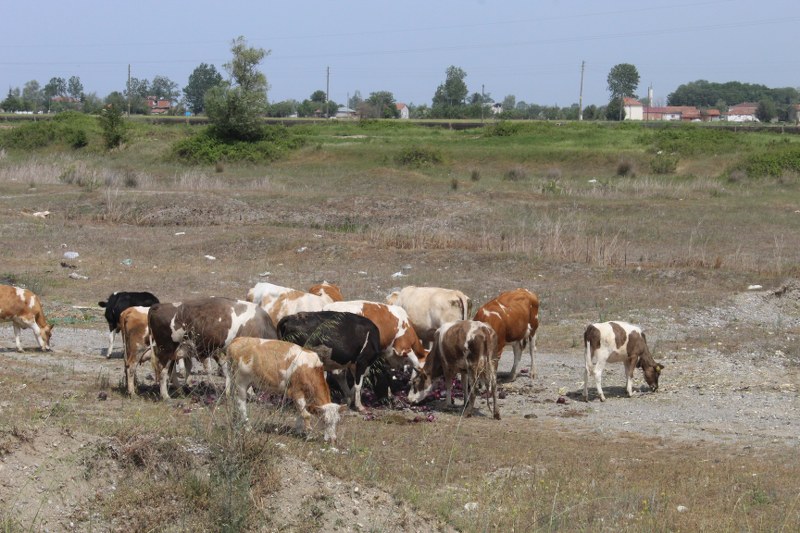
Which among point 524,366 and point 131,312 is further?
point 524,366

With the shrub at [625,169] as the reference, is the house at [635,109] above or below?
above

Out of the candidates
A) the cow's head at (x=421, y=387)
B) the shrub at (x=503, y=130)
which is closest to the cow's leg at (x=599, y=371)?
the cow's head at (x=421, y=387)

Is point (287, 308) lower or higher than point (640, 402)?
higher

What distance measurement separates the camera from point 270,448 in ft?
30.1

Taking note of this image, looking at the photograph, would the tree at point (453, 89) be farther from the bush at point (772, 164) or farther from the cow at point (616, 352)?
the cow at point (616, 352)

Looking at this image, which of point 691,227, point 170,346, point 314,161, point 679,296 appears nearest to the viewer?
point 170,346

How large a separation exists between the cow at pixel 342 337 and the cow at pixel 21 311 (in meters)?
5.60

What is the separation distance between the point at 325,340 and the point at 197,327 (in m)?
1.74

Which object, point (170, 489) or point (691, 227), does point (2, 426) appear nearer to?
point (170, 489)

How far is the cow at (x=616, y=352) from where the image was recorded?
15227 millimetres

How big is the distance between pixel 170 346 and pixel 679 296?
13.0 m

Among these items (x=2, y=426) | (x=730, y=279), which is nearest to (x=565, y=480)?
(x=2, y=426)

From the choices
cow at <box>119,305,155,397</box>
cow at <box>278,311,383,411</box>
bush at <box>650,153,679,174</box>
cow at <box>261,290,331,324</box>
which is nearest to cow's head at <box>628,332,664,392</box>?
cow at <box>278,311,383,411</box>

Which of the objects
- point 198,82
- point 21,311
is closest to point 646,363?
point 21,311
